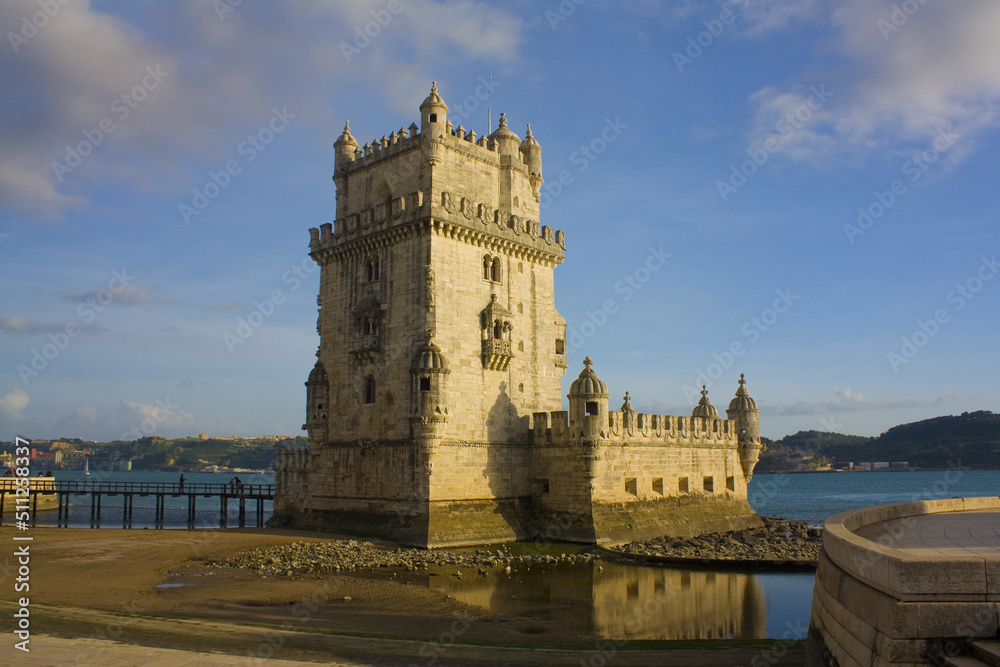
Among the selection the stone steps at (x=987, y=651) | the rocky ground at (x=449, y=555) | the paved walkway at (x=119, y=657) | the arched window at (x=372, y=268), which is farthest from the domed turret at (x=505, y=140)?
the stone steps at (x=987, y=651)

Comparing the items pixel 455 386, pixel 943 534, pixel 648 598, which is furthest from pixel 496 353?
pixel 943 534

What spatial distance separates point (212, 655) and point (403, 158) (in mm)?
25499

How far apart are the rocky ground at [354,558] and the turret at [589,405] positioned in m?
5.46

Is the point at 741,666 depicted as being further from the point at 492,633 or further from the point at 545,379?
the point at 545,379

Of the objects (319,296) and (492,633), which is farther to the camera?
(319,296)

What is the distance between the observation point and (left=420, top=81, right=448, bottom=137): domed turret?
3388cm

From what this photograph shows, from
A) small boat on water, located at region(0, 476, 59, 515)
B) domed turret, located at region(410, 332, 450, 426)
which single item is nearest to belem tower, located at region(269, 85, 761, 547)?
domed turret, located at region(410, 332, 450, 426)

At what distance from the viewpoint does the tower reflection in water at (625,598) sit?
20.1m

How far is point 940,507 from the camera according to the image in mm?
19219

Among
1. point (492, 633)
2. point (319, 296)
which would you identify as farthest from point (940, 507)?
point (319, 296)

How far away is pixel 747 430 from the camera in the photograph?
4394 centimetres

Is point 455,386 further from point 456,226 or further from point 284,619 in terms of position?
point 284,619

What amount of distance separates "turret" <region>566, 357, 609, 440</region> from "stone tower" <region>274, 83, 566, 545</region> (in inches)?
117

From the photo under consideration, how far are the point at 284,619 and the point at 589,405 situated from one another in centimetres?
1757
